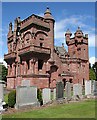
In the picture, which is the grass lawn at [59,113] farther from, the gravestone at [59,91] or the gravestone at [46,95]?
the gravestone at [59,91]

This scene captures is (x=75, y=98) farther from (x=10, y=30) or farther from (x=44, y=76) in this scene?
(x=10, y=30)

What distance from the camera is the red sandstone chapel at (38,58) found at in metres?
33.9

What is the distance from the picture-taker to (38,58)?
34375 millimetres

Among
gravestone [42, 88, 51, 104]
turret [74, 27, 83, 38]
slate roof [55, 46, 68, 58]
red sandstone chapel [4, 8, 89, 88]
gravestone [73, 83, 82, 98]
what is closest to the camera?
gravestone [42, 88, 51, 104]

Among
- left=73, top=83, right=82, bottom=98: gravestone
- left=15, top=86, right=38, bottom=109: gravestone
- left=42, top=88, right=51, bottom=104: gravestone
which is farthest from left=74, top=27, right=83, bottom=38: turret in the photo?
left=15, top=86, right=38, bottom=109: gravestone

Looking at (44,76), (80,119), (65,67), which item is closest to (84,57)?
(65,67)

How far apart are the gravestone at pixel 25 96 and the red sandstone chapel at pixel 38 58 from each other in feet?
50.7

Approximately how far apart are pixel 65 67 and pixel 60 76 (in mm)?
4214

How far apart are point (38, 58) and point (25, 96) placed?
18231 mm

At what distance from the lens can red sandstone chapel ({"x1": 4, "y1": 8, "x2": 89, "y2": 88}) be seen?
111 feet

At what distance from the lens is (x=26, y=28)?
1432 inches

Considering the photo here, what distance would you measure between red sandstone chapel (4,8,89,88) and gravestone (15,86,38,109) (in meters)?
15.4

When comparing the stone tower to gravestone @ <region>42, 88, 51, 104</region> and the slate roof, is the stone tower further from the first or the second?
gravestone @ <region>42, 88, 51, 104</region>

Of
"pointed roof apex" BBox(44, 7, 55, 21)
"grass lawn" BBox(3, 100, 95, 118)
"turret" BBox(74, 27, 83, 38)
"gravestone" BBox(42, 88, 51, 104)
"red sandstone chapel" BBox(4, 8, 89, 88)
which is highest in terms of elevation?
"pointed roof apex" BBox(44, 7, 55, 21)
